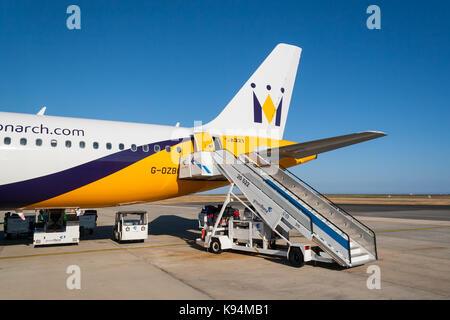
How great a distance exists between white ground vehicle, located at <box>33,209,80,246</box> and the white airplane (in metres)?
1.41

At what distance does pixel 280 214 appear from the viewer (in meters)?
11.9

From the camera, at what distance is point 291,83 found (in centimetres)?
2002

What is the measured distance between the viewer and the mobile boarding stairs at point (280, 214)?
35.7 ft

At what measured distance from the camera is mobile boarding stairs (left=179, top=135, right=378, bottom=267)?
35.7 ft

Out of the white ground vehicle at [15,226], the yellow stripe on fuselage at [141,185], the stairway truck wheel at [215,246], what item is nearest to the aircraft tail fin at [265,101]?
the yellow stripe on fuselage at [141,185]

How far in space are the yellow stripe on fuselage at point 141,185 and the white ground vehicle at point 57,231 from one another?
1544 mm

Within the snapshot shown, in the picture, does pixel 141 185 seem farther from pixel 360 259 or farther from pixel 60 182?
pixel 360 259

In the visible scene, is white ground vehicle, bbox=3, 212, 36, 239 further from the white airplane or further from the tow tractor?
the tow tractor

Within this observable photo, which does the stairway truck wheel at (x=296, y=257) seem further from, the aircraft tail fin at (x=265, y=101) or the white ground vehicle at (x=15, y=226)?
the white ground vehicle at (x=15, y=226)

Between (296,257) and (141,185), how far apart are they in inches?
306

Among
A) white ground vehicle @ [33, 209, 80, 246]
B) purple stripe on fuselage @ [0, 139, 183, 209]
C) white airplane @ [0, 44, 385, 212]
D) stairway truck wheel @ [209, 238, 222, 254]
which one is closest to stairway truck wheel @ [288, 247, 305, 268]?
stairway truck wheel @ [209, 238, 222, 254]

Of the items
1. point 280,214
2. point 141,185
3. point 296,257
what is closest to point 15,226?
point 141,185
